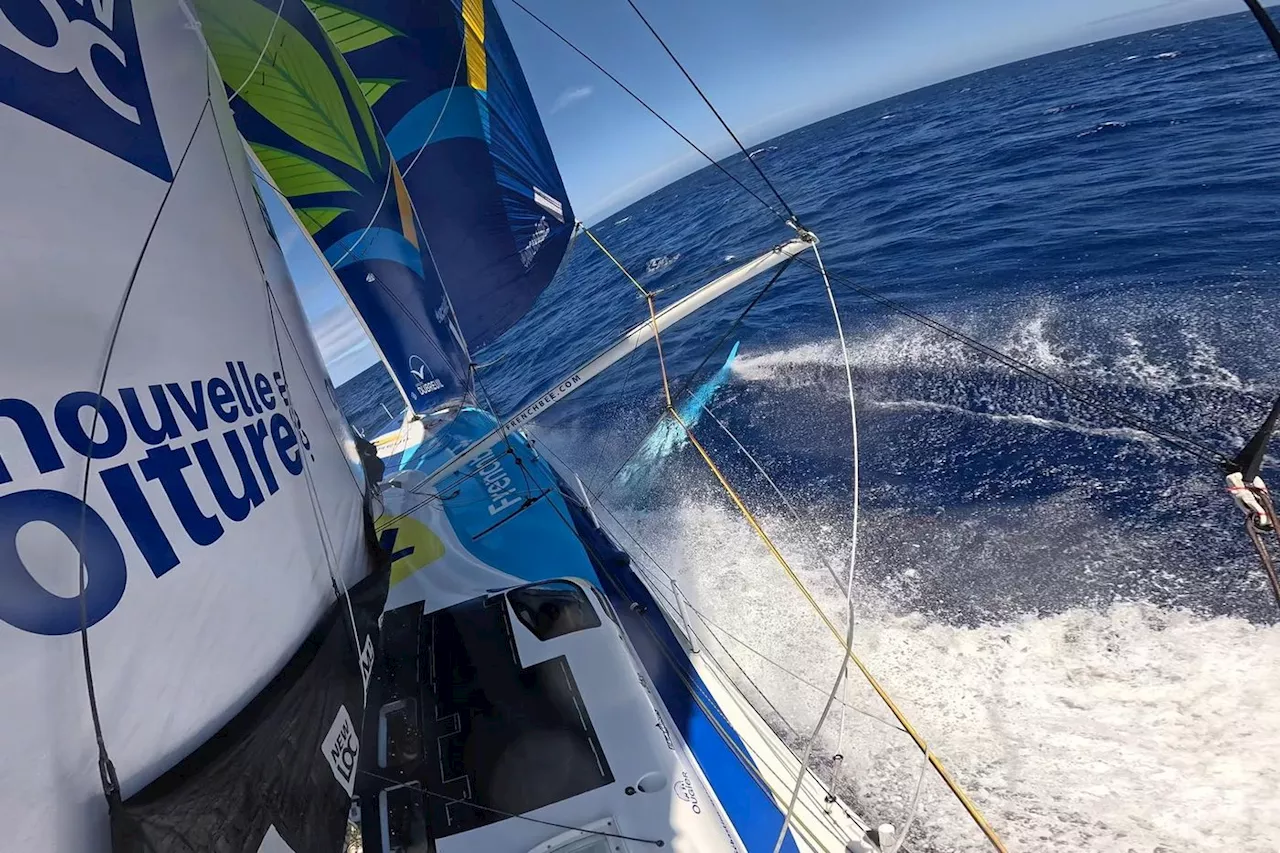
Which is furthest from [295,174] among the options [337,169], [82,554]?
[82,554]

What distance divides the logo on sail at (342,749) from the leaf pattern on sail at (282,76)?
2629mm

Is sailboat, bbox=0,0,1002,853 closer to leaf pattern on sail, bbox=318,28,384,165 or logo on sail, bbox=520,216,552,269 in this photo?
→ leaf pattern on sail, bbox=318,28,384,165

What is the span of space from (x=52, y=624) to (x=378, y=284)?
4.93 metres

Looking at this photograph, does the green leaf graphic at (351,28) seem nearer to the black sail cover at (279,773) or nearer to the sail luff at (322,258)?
the sail luff at (322,258)

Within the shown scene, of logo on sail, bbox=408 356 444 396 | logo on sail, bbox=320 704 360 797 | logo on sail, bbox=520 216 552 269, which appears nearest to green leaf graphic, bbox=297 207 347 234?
logo on sail, bbox=520 216 552 269

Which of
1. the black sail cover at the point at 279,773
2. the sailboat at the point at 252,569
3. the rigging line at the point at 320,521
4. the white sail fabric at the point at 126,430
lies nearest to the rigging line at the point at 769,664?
the sailboat at the point at 252,569

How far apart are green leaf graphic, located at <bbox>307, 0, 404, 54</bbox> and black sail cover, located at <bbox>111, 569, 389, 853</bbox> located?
16.7ft

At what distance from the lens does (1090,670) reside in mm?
3686

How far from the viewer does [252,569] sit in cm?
160

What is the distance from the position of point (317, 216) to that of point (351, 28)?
1.79 metres

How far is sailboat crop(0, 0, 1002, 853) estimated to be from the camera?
108 cm

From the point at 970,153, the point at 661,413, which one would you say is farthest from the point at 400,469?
the point at 970,153

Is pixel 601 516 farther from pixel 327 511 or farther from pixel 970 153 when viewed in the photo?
pixel 970 153

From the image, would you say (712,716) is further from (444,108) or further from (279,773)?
(444,108)
